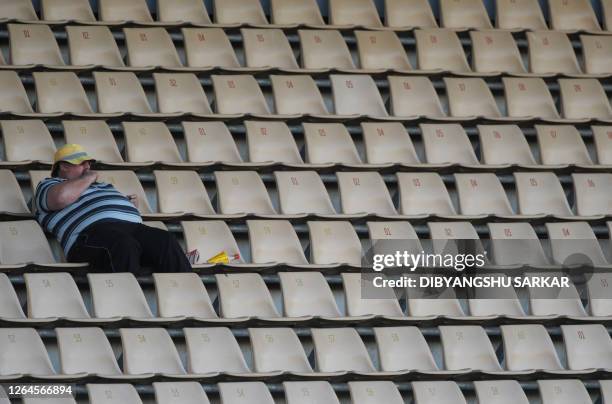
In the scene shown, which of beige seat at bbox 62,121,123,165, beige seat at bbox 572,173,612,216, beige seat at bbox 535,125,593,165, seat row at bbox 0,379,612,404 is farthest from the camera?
beige seat at bbox 535,125,593,165

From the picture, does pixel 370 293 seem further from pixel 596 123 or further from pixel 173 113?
pixel 596 123

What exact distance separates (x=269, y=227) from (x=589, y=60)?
223 cm

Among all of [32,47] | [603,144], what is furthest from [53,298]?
[603,144]

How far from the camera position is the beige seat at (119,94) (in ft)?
21.5

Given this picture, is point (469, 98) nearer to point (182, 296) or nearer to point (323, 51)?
point (323, 51)

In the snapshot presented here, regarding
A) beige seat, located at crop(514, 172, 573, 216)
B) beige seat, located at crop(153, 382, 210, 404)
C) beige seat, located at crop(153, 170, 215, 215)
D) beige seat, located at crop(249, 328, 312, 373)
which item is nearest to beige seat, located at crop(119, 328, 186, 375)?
beige seat, located at crop(153, 382, 210, 404)

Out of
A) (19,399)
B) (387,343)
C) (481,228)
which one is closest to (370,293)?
(387,343)

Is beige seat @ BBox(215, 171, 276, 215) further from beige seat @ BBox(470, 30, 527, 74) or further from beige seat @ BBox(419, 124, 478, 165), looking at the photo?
beige seat @ BBox(470, 30, 527, 74)

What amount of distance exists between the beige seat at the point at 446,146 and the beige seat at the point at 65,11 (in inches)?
67.5

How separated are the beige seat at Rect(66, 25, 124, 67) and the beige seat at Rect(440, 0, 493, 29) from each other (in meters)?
1.76

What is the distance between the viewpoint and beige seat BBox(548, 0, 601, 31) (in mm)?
7641

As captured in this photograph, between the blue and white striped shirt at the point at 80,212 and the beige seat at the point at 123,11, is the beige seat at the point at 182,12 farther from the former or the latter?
the blue and white striped shirt at the point at 80,212

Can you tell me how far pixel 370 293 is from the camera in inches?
233

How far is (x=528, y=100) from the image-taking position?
7.08 m
